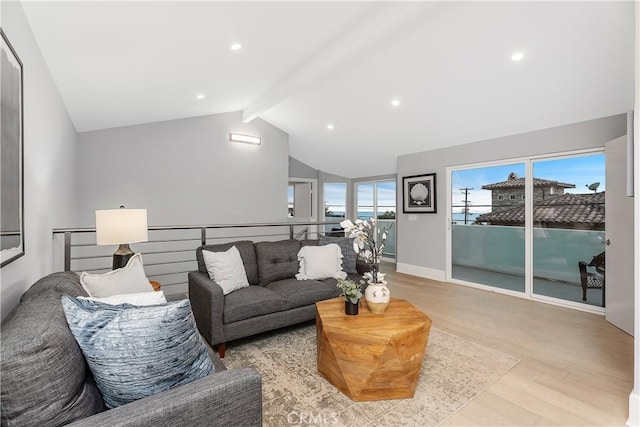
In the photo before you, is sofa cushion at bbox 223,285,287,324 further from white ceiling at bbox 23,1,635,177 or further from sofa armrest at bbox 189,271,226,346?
white ceiling at bbox 23,1,635,177

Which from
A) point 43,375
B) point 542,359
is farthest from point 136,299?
point 542,359

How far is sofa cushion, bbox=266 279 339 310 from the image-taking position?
2861 mm

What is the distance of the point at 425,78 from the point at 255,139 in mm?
3108

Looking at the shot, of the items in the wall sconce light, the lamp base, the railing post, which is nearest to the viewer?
the lamp base

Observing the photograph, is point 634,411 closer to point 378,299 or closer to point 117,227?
point 378,299

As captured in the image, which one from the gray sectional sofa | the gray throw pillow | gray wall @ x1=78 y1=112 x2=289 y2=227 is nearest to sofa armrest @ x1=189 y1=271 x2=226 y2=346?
the gray sectional sofa

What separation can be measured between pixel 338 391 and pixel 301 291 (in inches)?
40.8

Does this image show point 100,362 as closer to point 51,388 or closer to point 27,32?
point 51,388

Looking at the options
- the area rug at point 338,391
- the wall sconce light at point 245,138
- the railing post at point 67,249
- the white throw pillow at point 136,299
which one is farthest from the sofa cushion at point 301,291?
the wall sconce light at point 245,138

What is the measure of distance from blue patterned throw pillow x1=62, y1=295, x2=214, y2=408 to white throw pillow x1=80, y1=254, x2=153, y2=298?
660 mm

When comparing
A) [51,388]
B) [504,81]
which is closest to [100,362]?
[51,388]

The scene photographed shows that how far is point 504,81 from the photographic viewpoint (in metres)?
3.25

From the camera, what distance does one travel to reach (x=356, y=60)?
132 inches

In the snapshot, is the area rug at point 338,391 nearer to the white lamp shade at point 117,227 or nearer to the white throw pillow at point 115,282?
the white throw pillow at point 115,282
